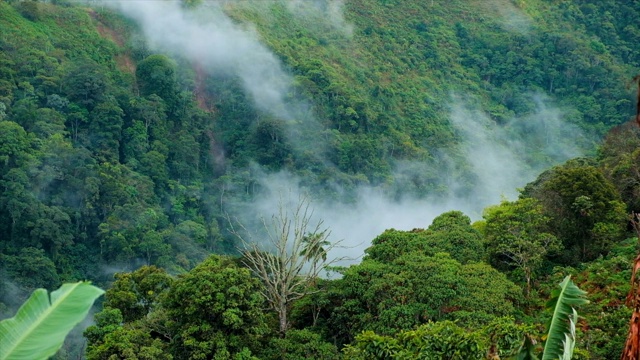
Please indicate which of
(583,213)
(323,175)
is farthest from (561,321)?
(323,175)

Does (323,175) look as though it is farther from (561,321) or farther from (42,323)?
(42,323)

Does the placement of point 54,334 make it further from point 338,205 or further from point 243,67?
point 243,67

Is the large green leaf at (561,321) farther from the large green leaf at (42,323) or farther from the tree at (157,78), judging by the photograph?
the tree at (157,78)

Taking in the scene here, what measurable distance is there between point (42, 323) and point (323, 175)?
4868 cm

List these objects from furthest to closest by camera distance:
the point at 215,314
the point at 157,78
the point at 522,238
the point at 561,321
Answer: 1. the point at 157,78
2. the point at 522,238
3. the point at 215,314
4. the point at 561,321

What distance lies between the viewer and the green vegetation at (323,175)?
48.1 feet

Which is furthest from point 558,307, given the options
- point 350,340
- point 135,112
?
point 135,112

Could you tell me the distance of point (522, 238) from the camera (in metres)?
18.3

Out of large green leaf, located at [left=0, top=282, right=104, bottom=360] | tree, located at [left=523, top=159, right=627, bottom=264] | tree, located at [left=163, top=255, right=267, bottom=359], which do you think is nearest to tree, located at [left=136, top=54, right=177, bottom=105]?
tree, located at [left=523, top=159, right=627, bottom=264]

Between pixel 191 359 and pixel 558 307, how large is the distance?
10.4 meters

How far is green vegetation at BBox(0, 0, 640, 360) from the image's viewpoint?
14648 millimetres

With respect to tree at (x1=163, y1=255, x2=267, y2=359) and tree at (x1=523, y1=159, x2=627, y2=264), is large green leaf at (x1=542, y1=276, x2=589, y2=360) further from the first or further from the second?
tree at (x1=523, y1=159, x2=627, y2=264)

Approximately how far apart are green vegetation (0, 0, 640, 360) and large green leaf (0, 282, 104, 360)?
0.06 meters

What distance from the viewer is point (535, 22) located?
231 ft
